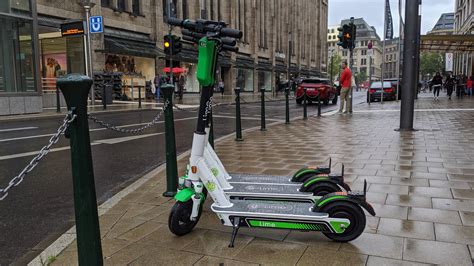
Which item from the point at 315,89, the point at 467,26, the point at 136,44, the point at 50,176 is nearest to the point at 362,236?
the point at 50,176

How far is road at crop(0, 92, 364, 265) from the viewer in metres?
3.49

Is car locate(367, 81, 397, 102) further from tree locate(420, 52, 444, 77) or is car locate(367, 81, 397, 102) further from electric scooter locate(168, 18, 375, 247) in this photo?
tree locate(420, 52, 444, 77)

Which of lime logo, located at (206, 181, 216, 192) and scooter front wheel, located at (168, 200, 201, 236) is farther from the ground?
lime logo, located at (206, 181, 216, 192)

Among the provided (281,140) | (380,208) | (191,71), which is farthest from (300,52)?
(380,208)

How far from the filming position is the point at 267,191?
3.71 meters

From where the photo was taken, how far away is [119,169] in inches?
239

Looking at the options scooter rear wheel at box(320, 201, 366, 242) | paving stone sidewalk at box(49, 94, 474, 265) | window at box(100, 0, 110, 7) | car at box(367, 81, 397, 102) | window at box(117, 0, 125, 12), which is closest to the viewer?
paving stone sidewalk at box(49, 94, 474, 265)

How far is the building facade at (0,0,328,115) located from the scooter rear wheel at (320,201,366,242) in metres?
14.8

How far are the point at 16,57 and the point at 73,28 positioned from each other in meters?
→ 3.96

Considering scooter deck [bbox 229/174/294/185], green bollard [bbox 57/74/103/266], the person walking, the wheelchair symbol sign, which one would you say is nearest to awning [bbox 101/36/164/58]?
the wheelchair symbol sign

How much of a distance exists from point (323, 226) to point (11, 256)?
230cm

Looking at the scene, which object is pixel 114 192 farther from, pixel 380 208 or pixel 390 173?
pixel 390 173

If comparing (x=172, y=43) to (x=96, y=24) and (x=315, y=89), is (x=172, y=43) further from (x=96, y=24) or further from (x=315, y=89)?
(x=315, y=89)

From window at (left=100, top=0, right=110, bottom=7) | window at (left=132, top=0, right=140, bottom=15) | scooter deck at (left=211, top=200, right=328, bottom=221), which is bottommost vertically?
scooter deck at (left=211, top=200, right=328, bottom=221)
